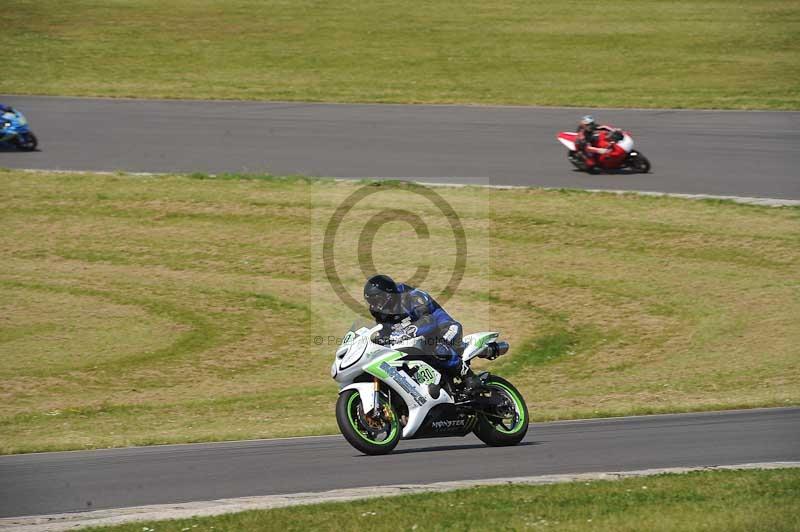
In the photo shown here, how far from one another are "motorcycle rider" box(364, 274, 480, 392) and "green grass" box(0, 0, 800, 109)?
27.5 m

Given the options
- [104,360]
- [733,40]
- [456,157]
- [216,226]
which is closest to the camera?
[104,360]

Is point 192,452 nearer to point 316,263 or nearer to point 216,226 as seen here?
point 316,263

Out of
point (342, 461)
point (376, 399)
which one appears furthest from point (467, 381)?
point (342, 461)

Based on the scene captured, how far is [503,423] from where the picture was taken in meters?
12.8

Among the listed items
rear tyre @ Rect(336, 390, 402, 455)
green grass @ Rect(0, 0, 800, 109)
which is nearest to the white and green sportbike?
rear tyre @ Rect(336, 390, 402, 455)

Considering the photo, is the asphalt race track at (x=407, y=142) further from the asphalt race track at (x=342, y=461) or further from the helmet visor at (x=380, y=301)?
the helmet visor at (x=380, y=301)

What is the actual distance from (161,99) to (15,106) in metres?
4.96

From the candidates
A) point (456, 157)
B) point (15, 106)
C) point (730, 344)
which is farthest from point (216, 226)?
point (15, 106)

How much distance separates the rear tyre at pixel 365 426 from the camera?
11.8 metres

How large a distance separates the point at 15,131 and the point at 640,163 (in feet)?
58.8

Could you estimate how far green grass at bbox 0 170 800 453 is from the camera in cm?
1675

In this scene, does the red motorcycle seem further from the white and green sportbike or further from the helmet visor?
the helmet visor

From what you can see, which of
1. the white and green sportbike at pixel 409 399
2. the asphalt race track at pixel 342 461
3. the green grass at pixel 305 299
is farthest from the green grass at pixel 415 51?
the white and green sportbike at pixel 409 399

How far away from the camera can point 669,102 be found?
38.7 meters
